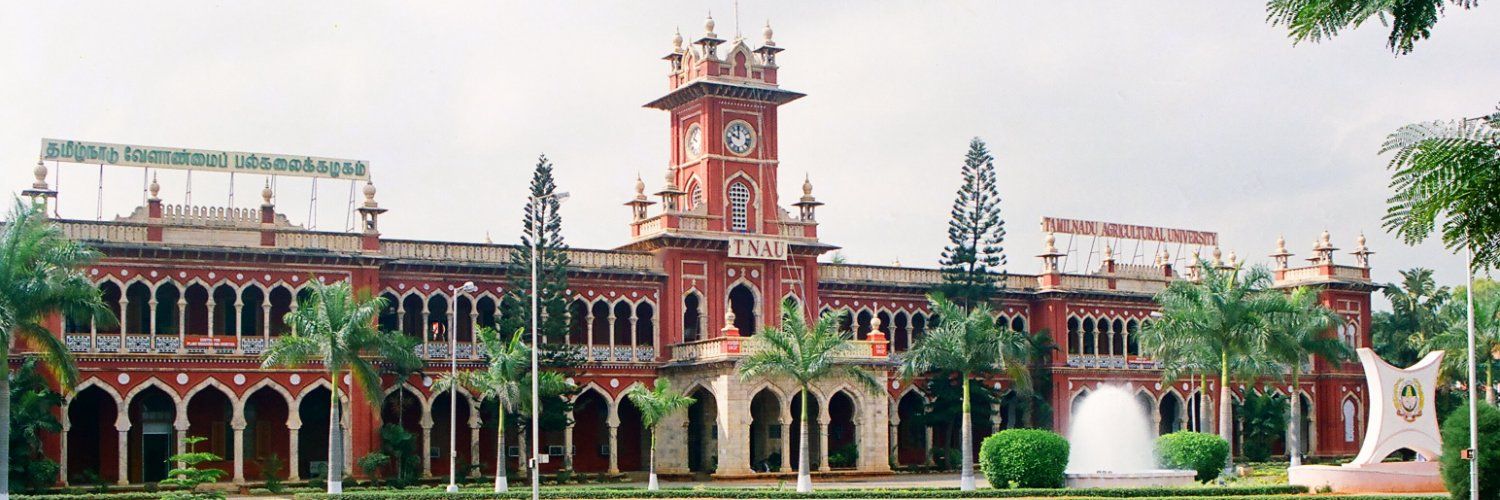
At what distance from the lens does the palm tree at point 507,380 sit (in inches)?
2004

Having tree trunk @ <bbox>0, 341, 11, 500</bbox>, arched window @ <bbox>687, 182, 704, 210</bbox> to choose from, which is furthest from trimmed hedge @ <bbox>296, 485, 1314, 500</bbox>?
arched window @ <bbox>687, 182, 704, 210</bbox>

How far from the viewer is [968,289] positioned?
217 ft

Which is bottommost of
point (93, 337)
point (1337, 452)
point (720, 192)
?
point (1337, 452)

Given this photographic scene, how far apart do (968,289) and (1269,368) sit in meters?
10.8

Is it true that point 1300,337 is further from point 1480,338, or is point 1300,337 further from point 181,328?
point 181,328

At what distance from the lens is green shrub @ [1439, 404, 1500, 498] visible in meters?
36.5

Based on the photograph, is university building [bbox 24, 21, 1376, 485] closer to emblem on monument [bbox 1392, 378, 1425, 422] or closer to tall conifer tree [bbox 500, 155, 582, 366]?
tall conifer tree [bbox 500, 155, 582, 366]

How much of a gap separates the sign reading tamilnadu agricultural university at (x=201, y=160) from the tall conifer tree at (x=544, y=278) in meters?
5.20

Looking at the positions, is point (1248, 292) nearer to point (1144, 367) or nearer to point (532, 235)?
point (1144, 367)

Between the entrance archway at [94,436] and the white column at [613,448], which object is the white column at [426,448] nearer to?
the white column at [613,448]

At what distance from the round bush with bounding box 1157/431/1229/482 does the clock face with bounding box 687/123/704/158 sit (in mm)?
19278

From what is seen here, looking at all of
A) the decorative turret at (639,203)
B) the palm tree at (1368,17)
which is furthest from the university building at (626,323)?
the palm tree at (1368,17)

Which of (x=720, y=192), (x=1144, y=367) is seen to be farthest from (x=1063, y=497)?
(x=1144, y=367)

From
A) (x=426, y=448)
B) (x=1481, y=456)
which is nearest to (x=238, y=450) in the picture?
(x=426, y=448)
